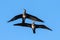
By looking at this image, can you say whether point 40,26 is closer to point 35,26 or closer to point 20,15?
point 35,26

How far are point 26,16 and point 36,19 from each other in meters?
1.08

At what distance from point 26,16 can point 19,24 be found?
1.41 m

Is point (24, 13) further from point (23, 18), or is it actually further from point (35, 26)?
point (35, 26)

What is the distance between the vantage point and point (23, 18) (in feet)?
62.5

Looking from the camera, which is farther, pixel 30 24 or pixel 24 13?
pixel 30 24

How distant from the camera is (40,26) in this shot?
2056 centimetres

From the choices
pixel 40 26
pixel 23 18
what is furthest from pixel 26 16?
pixel 40 26

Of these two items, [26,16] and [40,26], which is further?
[40,26]

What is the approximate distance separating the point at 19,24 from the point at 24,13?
1.70 m

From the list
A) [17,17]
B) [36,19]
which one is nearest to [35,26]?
[36,19]

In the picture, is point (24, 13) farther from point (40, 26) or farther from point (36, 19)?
point (40, 26)

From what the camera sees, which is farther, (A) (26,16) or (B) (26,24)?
(B) (26,24)

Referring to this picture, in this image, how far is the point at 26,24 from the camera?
20.3 meters

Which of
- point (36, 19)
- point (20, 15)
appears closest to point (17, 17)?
point (20, 15)
